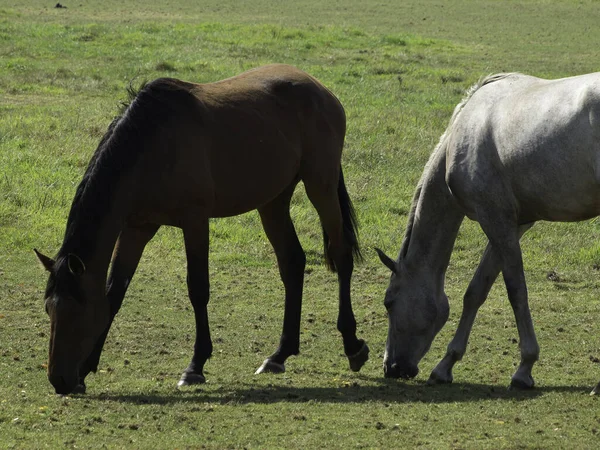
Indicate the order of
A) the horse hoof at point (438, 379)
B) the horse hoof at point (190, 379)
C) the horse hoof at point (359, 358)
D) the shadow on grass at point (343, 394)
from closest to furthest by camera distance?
the shadow on grass at point (343, 394)
the horse hoof at point (190, 379)
the horse hoof at point (438, 379)
the horse hoof at point (359, 358)

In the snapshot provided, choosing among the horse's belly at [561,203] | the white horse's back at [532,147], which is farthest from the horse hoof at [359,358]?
the horse's belly at [561,203]

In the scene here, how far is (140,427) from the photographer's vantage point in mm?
5660

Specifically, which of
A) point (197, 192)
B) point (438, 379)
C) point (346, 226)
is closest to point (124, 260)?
point (197, 192)

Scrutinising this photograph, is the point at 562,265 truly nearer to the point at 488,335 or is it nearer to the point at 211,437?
the point at 488,335

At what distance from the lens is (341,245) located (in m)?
8.06

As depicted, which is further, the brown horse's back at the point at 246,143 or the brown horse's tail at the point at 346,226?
the brown horse's tail at the point at 346,226

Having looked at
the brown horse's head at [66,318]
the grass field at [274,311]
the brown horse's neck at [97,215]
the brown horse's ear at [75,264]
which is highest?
the brown horse's neck at [97,215]

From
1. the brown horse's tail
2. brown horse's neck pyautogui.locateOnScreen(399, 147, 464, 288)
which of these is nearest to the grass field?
the brown horse's tail

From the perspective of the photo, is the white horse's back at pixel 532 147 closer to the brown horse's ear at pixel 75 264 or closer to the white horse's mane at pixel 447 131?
the white horse's mane at pixel 447 131

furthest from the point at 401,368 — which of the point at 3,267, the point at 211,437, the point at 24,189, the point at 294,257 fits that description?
the point at 24,189

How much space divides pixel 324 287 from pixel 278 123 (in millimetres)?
2708

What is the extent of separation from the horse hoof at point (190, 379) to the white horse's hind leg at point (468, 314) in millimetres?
1531

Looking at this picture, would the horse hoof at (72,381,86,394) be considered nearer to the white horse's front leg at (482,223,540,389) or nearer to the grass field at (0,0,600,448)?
the grass field at (0,0,600,448)

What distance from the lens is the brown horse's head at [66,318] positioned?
248 inches
